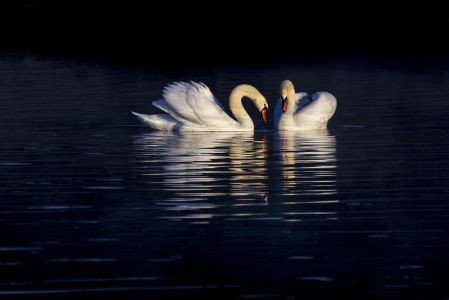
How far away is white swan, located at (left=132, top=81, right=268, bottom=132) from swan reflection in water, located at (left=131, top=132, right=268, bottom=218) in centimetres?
23

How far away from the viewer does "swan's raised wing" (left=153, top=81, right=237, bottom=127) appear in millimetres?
26031

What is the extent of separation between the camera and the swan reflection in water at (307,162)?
1820 cm

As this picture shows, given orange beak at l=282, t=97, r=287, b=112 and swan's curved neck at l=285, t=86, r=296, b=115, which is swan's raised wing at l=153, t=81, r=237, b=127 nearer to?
orange beak at l=282, t=97, r=287, b=112

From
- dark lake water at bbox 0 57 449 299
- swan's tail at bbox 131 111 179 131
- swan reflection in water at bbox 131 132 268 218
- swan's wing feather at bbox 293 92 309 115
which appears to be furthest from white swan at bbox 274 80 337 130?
swan's tail at bbox 131 111 179 131

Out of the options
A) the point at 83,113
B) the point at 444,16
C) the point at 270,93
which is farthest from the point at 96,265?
the point at 444,16

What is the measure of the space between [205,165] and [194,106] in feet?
17.4

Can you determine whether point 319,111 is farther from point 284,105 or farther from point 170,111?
point 170,111

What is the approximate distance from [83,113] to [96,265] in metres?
16.3

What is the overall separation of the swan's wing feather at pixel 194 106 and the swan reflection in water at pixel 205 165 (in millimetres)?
254

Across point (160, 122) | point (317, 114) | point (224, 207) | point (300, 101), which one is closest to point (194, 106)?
point (160, 122)

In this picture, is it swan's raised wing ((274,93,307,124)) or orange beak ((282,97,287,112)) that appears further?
swan's raised wing ((274,93,307,124))

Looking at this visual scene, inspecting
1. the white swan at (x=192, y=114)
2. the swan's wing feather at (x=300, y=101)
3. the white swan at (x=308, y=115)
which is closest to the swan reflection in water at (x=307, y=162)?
the white swan at (x=308, y=115)

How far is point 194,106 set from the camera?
26000mm

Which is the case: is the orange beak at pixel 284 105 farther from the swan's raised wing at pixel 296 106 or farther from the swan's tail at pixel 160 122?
the swan's tail at pixel 160 122
